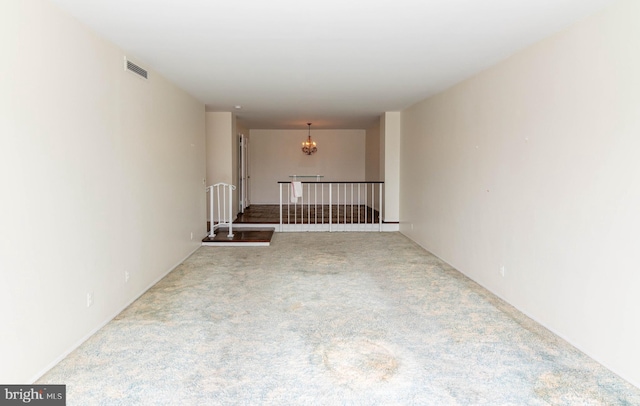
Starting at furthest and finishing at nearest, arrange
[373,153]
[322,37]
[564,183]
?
[373,153]
[322,37]
[564,183]

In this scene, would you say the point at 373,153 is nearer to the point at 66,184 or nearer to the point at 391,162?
the point at 391,162

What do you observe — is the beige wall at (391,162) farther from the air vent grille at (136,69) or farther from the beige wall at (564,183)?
the air vent grille at (136,69)

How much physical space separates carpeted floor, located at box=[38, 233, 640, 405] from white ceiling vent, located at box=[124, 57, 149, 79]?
2261 mm

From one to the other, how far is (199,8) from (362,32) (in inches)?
50.2

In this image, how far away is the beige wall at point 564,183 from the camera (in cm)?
258

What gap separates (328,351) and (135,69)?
10.8 feet

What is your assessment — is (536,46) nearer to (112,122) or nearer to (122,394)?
(112,122)

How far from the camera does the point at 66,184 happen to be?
2.92 m

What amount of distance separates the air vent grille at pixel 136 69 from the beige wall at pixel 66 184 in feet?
0.23

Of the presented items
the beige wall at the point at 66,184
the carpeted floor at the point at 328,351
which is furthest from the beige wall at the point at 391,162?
the beige wall at the point at 66,184

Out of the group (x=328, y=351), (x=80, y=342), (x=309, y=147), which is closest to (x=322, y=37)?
(x=328, y=351)

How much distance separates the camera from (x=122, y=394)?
2359 mm

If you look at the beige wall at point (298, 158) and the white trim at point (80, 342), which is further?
the beige wall at point (298, 158)

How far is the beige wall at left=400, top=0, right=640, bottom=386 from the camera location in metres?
2.58
